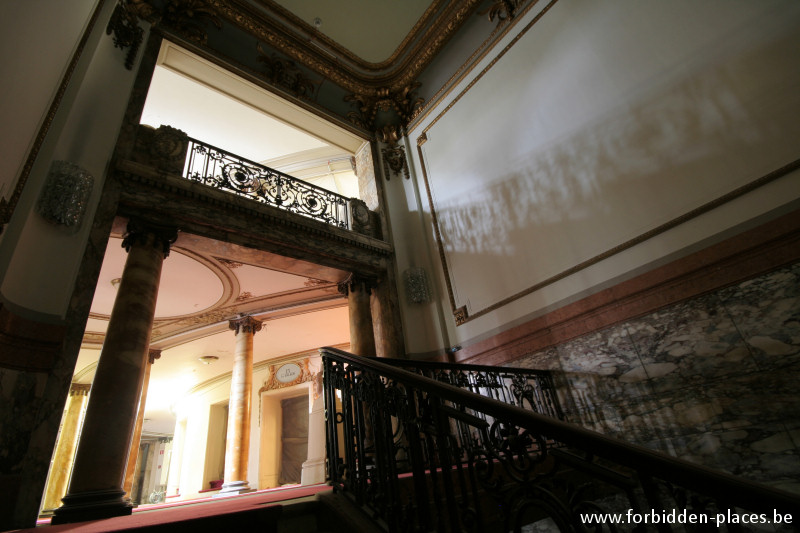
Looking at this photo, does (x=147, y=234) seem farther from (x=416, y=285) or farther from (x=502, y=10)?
(x=502, y=10)

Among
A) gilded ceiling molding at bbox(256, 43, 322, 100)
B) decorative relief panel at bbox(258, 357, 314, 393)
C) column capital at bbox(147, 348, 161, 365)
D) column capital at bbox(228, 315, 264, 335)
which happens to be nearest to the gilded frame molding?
gilded ceiling molding at bbox(256, 43, 322, 100)

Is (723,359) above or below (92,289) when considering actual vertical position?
A: below

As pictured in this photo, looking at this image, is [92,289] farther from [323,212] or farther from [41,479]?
[323,212]

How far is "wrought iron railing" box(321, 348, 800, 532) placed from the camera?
3.77ft

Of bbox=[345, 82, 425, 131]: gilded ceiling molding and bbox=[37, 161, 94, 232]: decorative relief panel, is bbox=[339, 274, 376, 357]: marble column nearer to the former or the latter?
bbox=[345, 82, 425, 131]: gilded ceiling molding

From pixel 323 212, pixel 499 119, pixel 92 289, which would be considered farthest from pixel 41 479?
pixel 499 119

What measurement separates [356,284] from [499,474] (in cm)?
473

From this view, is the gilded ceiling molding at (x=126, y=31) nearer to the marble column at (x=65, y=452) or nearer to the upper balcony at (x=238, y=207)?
the upper balcony at (x=238, y=207)

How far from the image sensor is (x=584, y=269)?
4.57 m

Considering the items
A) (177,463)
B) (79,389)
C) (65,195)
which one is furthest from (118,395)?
(177,463)

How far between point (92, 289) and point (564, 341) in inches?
187

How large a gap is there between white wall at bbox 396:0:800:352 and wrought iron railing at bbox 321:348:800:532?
241 cm

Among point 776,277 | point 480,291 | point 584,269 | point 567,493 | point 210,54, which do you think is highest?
point 210,54

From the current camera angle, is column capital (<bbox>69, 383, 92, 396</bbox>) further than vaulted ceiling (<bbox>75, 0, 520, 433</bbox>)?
Yes
